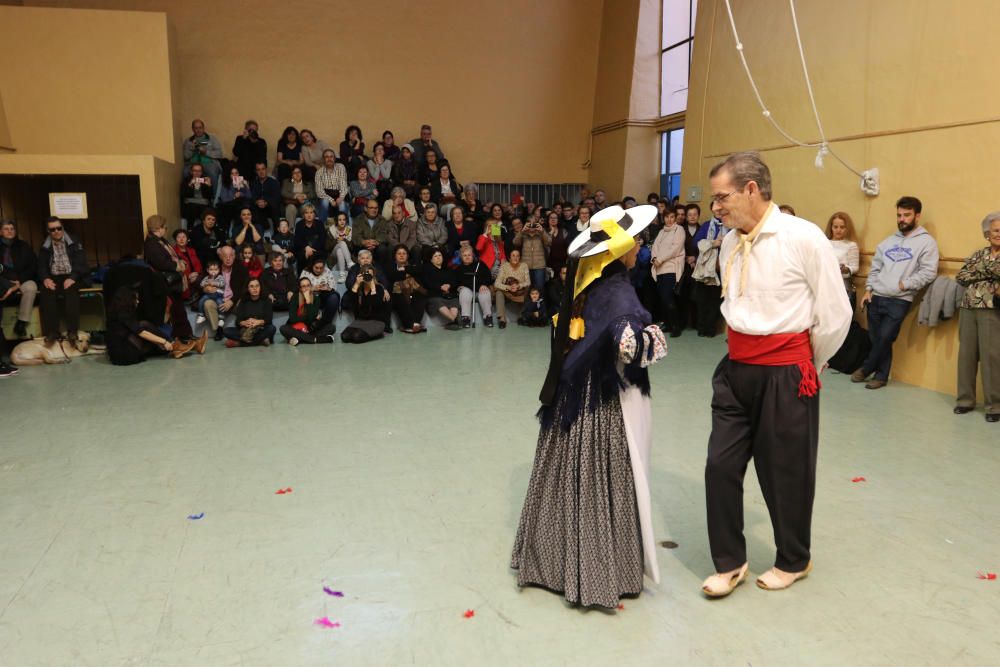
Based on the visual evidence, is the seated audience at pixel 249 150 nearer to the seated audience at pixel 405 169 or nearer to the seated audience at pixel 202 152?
the seated audience at pixel 202 152

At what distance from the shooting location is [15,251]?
7.09 meters

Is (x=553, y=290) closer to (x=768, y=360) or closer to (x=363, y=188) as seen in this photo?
(x=363, y=188)

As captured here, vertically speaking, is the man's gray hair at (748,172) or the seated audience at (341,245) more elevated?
the man's gray hair at (748,172)

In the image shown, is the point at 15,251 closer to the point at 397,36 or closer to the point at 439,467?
the point at 439,467

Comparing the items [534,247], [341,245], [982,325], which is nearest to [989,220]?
[982,325]


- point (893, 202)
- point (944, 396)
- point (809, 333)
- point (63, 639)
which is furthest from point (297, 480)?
point (893, 202)

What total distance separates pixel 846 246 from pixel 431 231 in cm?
473

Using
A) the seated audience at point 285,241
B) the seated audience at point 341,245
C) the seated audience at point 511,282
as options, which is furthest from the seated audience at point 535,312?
the seated audience at point 285,241

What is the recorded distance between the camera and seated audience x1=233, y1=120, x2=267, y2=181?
→ 33.5 feet

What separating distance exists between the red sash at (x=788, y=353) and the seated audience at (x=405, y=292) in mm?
6013

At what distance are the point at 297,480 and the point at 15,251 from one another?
4.75 meters

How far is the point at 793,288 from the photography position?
2.67 meters

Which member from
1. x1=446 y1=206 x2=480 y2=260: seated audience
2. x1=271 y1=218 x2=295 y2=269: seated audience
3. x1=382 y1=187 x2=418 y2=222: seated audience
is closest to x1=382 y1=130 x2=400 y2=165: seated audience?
x1=382 y1=187 x2=418 y2=222: seated audience

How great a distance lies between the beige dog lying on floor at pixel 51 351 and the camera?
6754mm
